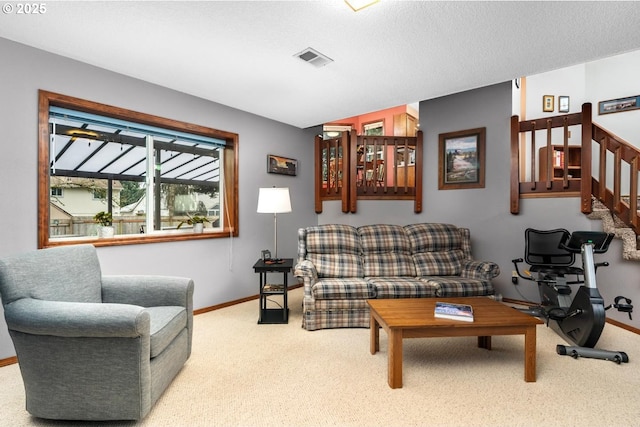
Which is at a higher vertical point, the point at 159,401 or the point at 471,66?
the point at 471,66

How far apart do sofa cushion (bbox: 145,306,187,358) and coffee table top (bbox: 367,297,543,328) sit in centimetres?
137

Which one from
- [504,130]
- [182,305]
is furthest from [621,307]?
[182,305]

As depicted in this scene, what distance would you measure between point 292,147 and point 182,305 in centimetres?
302

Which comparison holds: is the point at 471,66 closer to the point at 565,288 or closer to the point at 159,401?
the point at 565,288

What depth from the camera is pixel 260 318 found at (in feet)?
10.4

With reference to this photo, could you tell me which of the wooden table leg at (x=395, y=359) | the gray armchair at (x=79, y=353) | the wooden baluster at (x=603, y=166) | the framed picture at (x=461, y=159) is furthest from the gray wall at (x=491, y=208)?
the gray armchair at (x=79, y=353)

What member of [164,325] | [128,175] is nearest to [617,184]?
[164,325]

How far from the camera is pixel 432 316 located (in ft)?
6.91

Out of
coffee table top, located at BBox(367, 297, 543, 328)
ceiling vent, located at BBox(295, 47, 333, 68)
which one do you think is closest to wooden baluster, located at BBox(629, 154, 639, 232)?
coffee table top, located at BBox(367, 297, 543, 328)

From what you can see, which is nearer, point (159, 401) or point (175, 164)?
point (159, 401)

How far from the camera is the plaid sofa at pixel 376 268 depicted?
2963 mm

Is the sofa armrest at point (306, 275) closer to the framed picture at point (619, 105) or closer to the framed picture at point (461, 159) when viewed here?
the framed picture at point (461, 159)

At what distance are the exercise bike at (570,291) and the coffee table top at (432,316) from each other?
663 mm

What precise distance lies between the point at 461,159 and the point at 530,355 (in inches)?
109
